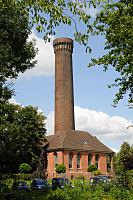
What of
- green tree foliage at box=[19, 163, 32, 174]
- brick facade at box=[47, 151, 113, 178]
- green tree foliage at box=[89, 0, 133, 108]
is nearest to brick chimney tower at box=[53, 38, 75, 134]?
brick facade at box=[47, 151, 113, 178]

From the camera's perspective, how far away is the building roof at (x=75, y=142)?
233ft

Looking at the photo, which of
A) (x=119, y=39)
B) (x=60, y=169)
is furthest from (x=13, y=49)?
(x=60, y=169)

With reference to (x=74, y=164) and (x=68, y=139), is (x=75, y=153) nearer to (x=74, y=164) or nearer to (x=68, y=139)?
(x=74, y=164)

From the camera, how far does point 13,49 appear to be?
847 inches

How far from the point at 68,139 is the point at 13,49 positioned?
52188mm

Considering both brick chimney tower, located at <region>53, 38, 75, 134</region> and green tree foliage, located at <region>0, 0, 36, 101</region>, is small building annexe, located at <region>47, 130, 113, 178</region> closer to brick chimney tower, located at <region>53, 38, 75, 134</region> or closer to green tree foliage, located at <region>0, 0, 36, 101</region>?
brick chimney tower, located at <region>53, 38, 75, 134</region>

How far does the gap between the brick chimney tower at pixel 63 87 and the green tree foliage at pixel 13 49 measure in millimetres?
53342

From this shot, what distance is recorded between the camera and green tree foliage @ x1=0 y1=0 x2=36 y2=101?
2006 cm

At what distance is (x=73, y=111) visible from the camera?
78188mm

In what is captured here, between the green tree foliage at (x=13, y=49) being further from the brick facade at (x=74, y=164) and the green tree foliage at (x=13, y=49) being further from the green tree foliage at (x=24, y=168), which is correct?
the brick facade at (x=74, y=164)

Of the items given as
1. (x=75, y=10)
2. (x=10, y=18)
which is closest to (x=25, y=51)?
(x=10, y=18)

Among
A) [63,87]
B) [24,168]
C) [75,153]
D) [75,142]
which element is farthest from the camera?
[63,87]

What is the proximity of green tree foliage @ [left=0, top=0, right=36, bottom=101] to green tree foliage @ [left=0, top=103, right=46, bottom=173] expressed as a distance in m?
35.0

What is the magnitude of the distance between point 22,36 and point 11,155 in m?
39.3
